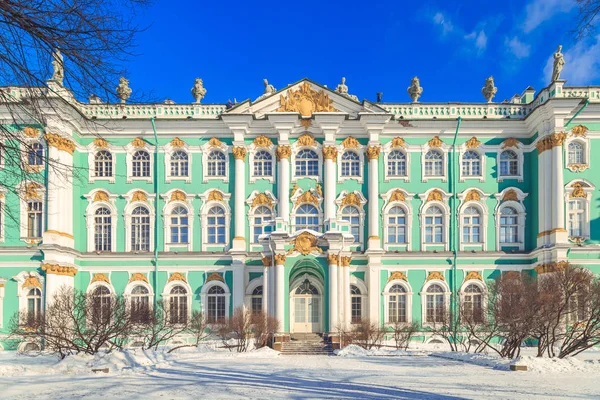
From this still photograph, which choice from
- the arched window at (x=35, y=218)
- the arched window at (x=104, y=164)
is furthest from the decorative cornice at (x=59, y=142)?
the arched window at (x=35, y=218)

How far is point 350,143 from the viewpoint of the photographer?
102ft

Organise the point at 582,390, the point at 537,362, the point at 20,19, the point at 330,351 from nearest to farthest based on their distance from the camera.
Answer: the point at 20,19
the point at 582,390
the point at 537,362
the point at 330,351

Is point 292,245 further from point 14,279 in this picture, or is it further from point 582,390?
point 582,390

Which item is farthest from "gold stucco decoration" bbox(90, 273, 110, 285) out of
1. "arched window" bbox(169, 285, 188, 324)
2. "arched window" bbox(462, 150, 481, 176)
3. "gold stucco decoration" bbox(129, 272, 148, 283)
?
"arched window" bbox(462, 150, 481, 176)

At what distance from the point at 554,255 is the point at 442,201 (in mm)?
5802

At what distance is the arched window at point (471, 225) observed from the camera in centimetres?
3128

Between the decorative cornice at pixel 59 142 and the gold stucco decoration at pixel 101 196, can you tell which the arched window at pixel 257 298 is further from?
the decorative cornice at pixel 59 142

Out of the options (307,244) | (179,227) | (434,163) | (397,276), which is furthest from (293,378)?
(434,163)

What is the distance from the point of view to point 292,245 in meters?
27.2

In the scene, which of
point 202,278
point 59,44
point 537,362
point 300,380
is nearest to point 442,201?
point 202,278

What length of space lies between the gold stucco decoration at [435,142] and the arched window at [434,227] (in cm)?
336

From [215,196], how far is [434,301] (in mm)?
11990

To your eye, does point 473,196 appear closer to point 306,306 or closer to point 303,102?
point 303,102

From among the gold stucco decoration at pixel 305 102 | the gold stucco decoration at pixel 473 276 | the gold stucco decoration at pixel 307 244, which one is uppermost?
the gold stucco decoration at pixel 305 102
